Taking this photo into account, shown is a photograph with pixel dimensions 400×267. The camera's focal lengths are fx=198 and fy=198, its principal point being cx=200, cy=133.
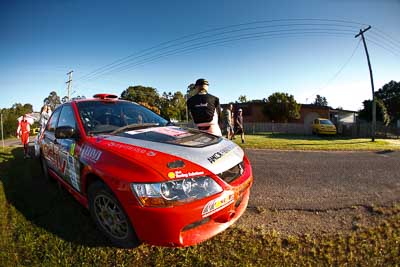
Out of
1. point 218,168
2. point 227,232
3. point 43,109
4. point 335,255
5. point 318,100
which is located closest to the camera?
point 218,168

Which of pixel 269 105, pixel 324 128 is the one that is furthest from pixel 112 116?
pixel 269 105

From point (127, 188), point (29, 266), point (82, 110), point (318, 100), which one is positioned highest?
point (318, 100)

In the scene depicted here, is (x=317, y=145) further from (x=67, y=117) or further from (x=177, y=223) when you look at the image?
(x=67, y=117)

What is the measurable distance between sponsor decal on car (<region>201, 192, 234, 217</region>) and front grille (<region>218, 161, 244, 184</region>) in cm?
14

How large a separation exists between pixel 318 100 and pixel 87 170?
409 ft

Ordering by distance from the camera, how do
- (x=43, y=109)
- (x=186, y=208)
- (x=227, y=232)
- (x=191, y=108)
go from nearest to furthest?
(x=186, y=208) < (x=227, y=232) < (x=191, y=108) < (x=43, y=109)

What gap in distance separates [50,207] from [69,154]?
104 cm

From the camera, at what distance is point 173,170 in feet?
5.30

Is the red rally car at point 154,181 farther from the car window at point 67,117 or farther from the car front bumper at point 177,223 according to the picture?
the car window at point 67,117

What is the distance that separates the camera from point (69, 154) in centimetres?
245

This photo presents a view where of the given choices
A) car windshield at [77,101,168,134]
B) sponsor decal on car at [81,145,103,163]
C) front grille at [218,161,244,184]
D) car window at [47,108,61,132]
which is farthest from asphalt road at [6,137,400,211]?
car window at [47,108,61,132]

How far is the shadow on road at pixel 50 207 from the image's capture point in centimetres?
223

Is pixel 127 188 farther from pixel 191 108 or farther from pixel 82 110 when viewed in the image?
pixel 191 108

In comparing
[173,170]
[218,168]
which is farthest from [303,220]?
[173,170]
